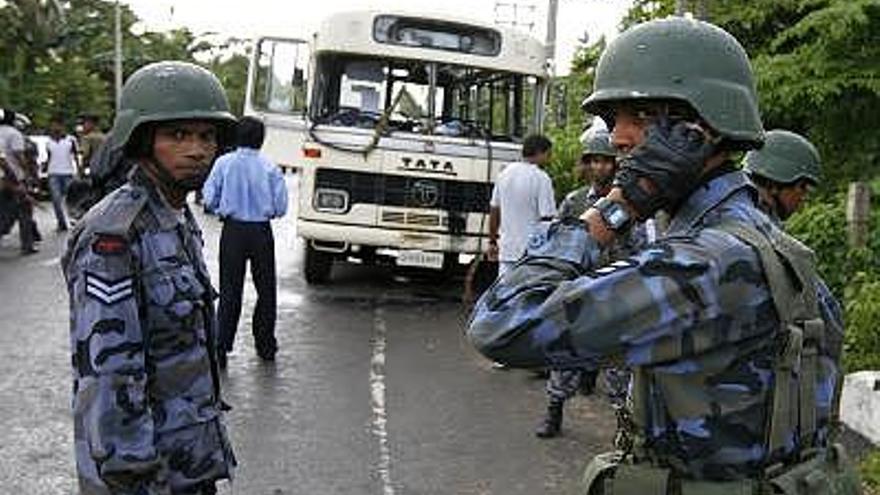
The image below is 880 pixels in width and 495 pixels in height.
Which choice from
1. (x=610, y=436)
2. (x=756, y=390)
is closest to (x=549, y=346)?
(x=756, y=390)

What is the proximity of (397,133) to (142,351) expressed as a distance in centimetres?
833

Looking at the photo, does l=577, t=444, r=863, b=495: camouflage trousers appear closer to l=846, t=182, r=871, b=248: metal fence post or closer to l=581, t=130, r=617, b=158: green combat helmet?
l=581, t=130, r=617, b=158: green combat helmet

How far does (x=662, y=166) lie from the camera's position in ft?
6.32

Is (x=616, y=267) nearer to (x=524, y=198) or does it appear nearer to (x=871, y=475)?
(x=871, y=475)

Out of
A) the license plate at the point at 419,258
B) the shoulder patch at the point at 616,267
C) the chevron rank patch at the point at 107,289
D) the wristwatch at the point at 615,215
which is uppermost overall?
the wristwatch at the point at 615,215

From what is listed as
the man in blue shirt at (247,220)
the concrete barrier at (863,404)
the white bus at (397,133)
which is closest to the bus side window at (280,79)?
the white bus at (397,133)

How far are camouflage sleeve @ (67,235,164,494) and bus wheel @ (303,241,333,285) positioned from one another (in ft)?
29.3

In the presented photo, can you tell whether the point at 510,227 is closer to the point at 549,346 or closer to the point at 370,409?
the point at 370,409

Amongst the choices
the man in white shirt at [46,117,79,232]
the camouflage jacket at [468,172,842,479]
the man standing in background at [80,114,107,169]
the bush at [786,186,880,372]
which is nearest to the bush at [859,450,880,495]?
the bush at [786,186,880,372]

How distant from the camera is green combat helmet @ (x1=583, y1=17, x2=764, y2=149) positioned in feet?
6.57

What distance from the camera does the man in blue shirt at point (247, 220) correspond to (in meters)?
8.00

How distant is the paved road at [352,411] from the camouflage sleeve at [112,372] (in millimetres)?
2822

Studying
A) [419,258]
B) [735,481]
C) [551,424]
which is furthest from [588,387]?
[735,481]

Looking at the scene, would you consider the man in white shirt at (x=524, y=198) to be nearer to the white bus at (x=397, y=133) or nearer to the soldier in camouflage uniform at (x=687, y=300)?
the white bus at (x=397, y=133)
